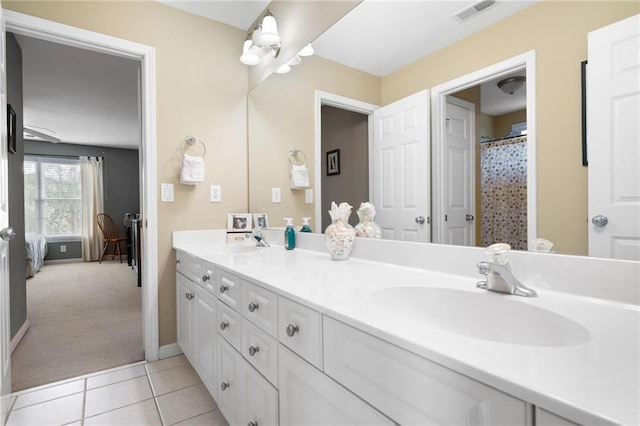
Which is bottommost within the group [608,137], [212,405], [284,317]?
[212,405]

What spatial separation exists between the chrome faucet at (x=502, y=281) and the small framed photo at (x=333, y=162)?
38.5 inches

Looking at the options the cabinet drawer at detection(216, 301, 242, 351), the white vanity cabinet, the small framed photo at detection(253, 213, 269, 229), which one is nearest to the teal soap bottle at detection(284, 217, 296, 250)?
the small framed photo at detection(253, 213, 269, 229)

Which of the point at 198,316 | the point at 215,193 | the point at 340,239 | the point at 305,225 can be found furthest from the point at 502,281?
the point at 215,193

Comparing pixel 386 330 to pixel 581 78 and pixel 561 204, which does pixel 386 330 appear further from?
pixel 581 78

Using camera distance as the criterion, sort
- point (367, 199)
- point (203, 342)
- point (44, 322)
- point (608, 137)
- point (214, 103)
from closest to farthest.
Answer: point (608, 137) < point (367, 199) < point (203, 342) < point (214, 103) < point (44, 322)

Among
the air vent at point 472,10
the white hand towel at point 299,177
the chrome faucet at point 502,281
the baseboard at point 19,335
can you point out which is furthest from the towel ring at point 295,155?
the baseboard at point 19,335

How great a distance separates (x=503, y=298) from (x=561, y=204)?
1.07 feet

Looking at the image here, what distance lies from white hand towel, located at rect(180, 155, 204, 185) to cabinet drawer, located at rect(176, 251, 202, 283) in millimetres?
489

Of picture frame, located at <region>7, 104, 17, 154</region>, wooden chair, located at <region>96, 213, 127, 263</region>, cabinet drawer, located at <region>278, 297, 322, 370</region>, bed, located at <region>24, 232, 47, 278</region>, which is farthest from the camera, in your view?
wooden chair, located at <region>96, 213, 127, 263</region>

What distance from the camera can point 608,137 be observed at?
825 millimetres

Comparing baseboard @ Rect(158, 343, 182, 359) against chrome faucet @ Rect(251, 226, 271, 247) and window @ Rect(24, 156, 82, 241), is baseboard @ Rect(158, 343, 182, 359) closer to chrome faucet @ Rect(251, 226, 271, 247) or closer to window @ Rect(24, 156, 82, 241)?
chrome faucet @ Rect(251, 226, 271, 247)

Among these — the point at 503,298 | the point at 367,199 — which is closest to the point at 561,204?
the point at 503,298

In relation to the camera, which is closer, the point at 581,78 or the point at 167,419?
the point at 581,78

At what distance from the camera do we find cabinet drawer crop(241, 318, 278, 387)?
40.3 inches
